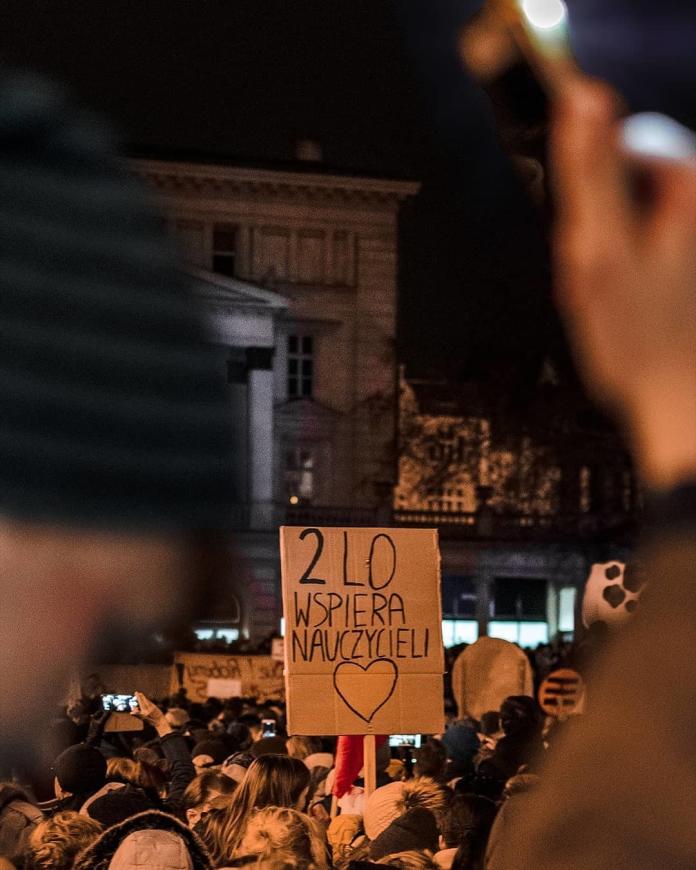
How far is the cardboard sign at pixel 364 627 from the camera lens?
21.6 ft

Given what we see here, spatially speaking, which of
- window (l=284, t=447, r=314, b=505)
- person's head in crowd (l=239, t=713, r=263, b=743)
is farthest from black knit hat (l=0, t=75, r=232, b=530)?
window (l=284, t=447, r=314, b=505)

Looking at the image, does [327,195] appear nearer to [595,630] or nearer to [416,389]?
[416,389]

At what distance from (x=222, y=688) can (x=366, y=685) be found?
13412 mm

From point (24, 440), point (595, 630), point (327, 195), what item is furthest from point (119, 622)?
point (327, 195)

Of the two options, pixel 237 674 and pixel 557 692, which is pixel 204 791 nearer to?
pixel 557 692

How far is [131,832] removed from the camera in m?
3.49

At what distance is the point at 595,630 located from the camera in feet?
40.4

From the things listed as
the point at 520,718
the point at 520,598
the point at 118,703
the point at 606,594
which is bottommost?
the point at 520,718

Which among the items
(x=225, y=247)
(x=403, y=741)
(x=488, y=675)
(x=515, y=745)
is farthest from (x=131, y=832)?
(x=225, y=247)

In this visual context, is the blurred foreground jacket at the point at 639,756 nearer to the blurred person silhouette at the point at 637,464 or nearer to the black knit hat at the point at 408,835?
the blurred person silhouette at the point at 637,464

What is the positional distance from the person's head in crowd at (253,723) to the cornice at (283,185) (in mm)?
41896

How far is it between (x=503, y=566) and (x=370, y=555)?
47.2 m

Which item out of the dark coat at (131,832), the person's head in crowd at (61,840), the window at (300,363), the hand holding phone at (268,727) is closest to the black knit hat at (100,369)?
the dark coat at (131,832)

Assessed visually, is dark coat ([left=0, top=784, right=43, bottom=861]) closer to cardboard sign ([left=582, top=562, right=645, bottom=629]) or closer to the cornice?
cardboard sign ([left=582, top=562, right=645, bottom=629])
